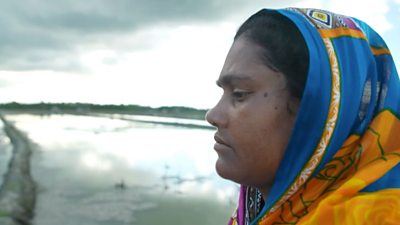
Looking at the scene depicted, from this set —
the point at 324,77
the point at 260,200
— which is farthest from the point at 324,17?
the point at 260,200

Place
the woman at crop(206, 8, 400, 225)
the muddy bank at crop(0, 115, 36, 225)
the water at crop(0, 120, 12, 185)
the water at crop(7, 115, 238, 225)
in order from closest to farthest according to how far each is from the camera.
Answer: the woman at crop(206, 8, 400, 225) → the muddy bank at crop(0, 115, 36, 225) → the water at crop(7, 115, 238, 225) → the water at crop(0, 120, 12, 185)

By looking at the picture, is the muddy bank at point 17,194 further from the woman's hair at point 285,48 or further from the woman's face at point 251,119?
the woman's hair at point 285,48

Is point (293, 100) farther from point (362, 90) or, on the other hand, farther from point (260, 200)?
point (260, 200)

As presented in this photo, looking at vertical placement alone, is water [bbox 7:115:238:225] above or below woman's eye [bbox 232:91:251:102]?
below

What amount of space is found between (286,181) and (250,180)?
11 cm

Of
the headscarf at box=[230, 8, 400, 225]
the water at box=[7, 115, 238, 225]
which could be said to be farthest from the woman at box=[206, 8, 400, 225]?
the water at box=[7, 115, 238, 225]

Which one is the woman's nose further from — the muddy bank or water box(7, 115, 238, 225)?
water box(7, 115, 238, 225)

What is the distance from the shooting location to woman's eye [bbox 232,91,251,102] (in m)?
1.11

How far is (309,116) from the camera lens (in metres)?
1.02

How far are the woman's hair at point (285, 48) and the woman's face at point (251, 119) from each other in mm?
19

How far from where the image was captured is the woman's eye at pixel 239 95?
1.11 metres

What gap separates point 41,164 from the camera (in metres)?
14.9

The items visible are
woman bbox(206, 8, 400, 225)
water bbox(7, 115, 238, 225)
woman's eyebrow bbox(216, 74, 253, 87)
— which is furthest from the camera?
water bbox(7, 115, 238, 225)

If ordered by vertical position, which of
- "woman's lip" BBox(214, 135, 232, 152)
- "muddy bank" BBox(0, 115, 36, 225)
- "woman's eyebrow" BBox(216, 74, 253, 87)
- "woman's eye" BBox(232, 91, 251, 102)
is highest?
"woman's eyebrow" BBox(216, 74, 253, 87)
